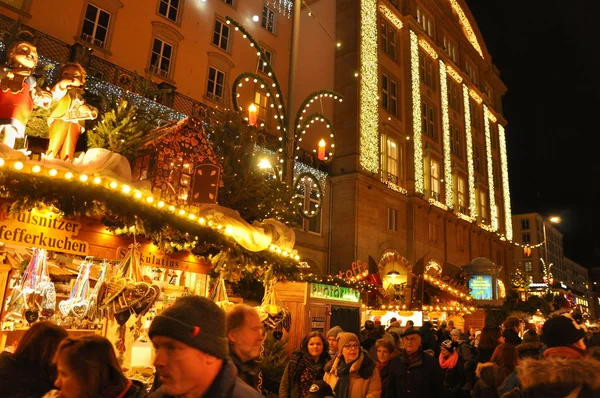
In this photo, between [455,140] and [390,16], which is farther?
[455,140]

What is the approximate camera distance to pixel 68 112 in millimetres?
6035

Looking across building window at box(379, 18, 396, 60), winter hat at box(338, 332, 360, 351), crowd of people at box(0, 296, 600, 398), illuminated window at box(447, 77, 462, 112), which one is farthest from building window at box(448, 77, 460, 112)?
winter hat at box(338, 332, 360, 351)

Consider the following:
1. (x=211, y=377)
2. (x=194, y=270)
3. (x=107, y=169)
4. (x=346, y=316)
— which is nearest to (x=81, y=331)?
(x=194, y=270)

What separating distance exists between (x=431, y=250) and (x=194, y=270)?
64.2ft

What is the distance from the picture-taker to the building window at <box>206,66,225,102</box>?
17.4 metres

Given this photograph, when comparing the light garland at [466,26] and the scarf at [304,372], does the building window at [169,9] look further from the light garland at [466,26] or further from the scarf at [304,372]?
the light garland at [466,26]

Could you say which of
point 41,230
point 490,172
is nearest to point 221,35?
point 41,230

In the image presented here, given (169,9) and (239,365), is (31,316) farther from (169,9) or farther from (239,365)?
(169,9)

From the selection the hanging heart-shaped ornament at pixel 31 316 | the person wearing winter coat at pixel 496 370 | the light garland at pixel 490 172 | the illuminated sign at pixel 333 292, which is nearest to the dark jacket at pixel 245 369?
the person wearing winter coat at pixel 496 370

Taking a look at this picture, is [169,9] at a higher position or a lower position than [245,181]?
higher

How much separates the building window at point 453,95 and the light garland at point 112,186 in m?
27.4

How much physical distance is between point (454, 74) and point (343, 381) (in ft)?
100

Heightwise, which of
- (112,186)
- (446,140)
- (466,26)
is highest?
(466,26)

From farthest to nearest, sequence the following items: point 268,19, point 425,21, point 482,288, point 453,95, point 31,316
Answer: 1. point 453,95
2. point 425,21
3. point 482,288
4. point 268,19
5. point 31,316
